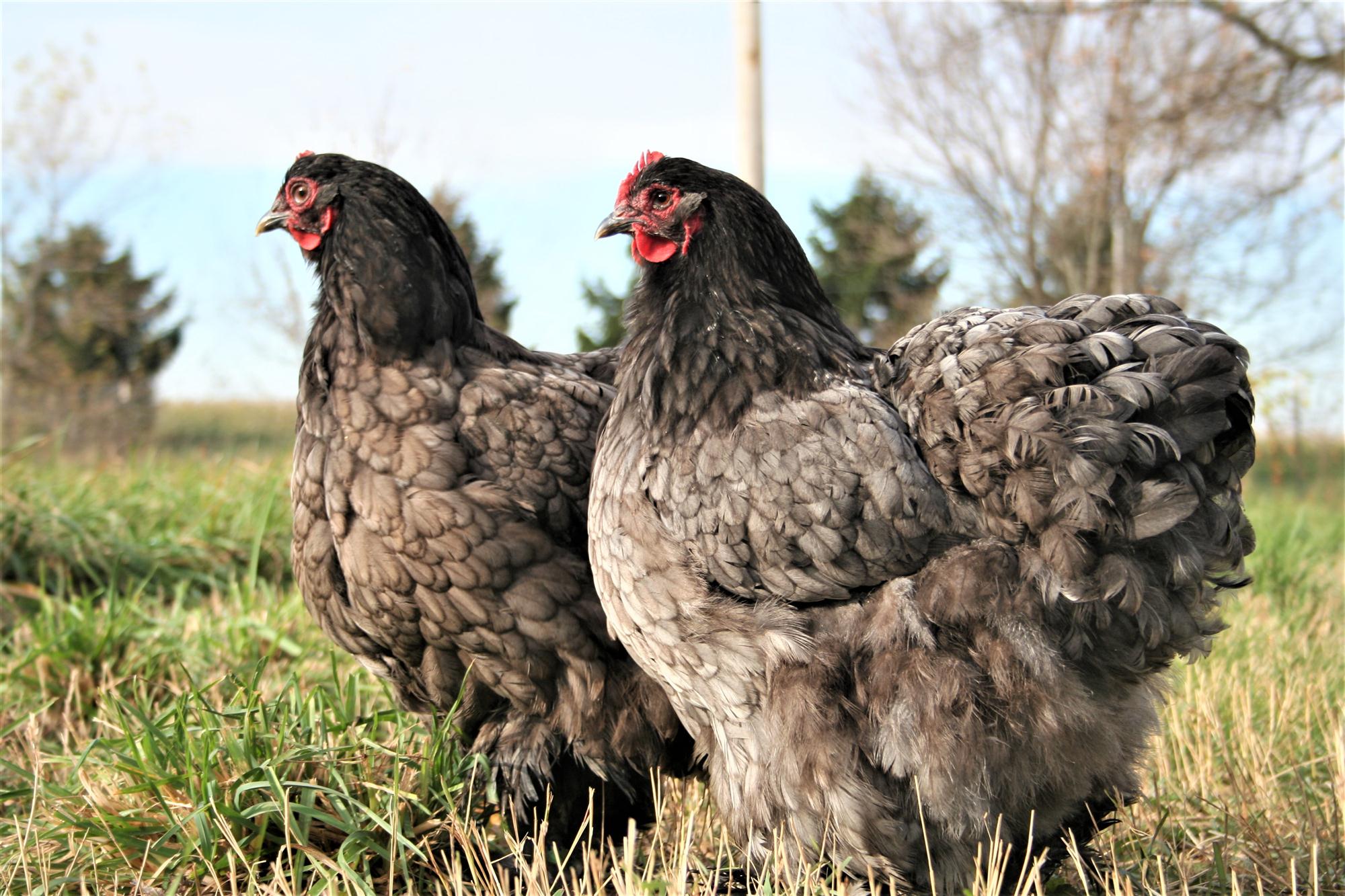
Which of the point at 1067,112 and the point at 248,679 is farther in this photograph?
the point at 1067,112

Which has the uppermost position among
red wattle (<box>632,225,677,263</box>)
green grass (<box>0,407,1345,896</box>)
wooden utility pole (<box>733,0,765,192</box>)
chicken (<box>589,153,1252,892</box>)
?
wooden utility pole (<box>733,0,765,192</box>)

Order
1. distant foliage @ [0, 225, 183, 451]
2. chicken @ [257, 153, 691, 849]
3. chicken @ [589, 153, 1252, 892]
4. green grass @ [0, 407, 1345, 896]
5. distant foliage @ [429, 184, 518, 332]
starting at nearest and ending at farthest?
chicken @ [589, 153, 1252, 892]
green grass @ [0, 407, 1345, 896]
chicken @ [257, 153, 691, 849]
distant foliage @ [429, 184, 518, 332]
distant foliage @ [0, 225, 183, 451]

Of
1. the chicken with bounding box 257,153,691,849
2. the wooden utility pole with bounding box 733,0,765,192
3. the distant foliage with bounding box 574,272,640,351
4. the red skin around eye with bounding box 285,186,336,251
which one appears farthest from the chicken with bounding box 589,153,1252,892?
the distant foliage with bounding box 574,272,640,351

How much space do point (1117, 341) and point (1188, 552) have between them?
18.5 inches

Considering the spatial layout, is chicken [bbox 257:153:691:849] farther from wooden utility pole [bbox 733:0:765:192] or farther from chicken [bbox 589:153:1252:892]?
wooden utility pole [bbox 733:0:765:192]

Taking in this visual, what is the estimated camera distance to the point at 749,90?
493cm

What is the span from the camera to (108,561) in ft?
16.2

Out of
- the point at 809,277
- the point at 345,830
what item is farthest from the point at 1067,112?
the point at 345,830

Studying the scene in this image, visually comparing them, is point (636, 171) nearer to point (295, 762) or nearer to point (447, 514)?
point (447, 514)

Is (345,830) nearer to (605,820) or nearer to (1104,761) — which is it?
(605,820)

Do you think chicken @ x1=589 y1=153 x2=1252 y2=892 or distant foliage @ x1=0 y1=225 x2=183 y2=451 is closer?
chicken @ x1=589 y1=153 x2=1252 y2=892

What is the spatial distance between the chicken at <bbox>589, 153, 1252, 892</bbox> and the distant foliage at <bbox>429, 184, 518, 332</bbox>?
5.37 m

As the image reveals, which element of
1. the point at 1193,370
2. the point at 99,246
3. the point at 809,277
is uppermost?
the point at 99,246

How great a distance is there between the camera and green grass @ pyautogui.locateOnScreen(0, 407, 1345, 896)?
2.38 meters
